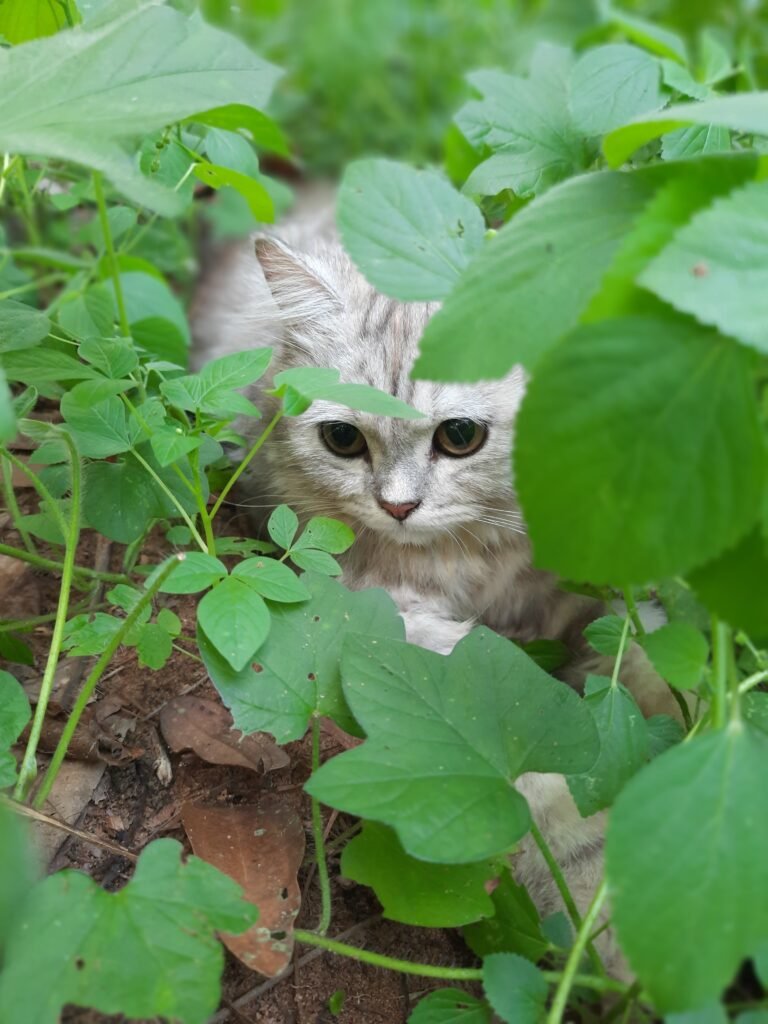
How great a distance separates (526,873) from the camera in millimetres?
1442

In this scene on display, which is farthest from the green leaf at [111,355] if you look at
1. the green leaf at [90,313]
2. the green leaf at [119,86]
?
the green leaf at [119,86]

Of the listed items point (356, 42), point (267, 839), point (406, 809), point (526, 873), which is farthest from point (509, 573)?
point (356, 42)

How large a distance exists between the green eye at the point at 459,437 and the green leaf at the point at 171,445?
0.53m

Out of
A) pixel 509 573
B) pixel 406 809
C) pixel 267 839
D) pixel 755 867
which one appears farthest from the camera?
pixel 509 573

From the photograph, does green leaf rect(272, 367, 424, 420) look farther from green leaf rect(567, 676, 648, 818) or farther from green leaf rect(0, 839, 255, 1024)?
green leaf rect(0, 839, 255, 1024)

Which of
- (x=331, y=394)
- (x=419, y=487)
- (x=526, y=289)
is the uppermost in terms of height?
(x=526, y=289)

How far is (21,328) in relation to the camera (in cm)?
136

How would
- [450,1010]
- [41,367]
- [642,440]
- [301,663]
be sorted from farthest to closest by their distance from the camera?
[41,367] < [301,663] < [450,1010] < [642,440]

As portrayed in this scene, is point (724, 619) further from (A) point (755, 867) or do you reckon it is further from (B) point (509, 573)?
(B) point (509, 573)

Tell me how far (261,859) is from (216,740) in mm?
231

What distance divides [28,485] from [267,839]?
0.85 metres

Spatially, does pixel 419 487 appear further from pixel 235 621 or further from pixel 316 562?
pixel 235 621

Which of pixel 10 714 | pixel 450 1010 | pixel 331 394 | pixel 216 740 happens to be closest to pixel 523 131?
pixel 331 394

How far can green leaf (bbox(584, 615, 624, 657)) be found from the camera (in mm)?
1324
